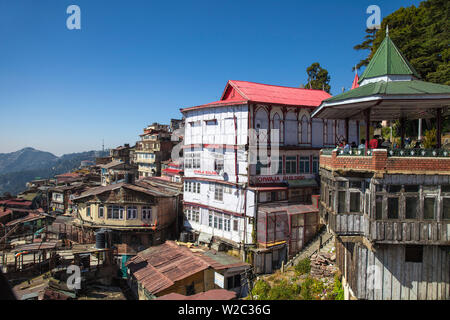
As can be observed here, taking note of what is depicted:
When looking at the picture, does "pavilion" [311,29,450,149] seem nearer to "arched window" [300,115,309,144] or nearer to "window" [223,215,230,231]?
"arched window" [300,115,309,144]

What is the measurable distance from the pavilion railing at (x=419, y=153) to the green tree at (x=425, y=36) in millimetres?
22462

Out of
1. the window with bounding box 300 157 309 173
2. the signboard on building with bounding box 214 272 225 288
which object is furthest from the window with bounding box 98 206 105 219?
the window with bounding box 300 157 309 173

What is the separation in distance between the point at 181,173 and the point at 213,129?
1454cm

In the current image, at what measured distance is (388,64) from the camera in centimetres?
1612

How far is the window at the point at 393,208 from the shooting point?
46.7 feet

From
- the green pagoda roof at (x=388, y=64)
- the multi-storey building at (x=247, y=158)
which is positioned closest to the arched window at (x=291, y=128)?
the multi-storey building at (x=247, y=158)

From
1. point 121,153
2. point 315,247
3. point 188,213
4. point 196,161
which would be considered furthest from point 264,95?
point 121,153

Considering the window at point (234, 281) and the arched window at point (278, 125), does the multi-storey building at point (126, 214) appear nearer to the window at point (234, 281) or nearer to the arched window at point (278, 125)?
the window at point (234, 281)

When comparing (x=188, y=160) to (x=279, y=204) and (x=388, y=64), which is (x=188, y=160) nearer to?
(x=279, y=204)

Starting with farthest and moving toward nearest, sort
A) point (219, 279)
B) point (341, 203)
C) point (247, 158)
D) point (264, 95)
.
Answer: point (264, 95) → point (247, 158) → point (219, 279) → point (341, 203)

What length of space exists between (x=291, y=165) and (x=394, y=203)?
51.4 ft

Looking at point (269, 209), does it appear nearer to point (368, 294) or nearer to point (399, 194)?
point (368, 294)

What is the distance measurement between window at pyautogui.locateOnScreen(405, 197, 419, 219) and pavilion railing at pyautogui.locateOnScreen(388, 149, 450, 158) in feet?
7.51

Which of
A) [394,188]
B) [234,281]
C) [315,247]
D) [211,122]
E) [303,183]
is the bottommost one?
[234,281]
